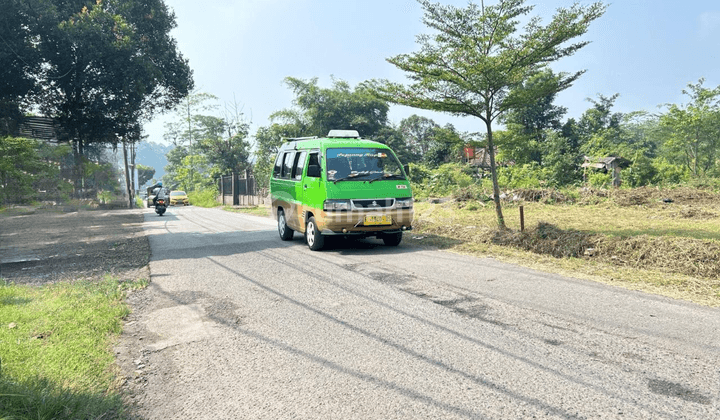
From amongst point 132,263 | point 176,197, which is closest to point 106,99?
point 132,263

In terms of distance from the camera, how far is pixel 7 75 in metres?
14.2

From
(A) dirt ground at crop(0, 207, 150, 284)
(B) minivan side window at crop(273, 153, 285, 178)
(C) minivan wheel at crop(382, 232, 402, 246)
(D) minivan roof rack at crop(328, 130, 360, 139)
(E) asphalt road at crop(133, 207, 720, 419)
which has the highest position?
(D) minivan roof rack at crop(328, 130, 360, 139)

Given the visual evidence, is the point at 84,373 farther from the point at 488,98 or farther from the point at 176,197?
the point at 176,197

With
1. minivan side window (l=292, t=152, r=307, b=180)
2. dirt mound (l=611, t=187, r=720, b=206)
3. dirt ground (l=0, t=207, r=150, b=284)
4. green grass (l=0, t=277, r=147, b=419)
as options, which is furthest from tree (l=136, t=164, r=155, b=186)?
green grass (l=0, t=277, r=147, b=419)

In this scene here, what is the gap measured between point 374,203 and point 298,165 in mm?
2227

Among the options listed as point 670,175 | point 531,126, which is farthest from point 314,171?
point 531,126

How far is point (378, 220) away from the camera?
819cm

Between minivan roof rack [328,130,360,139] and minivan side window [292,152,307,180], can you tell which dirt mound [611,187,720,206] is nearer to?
minivan roof rack [328,130,360,139]

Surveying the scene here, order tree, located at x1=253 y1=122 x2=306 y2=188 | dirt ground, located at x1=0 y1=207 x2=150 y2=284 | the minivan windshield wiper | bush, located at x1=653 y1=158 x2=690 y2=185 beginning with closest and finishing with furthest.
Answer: dirt ground, located at x1=0 y1=207 x2=150 y2=284 < the minivan windshield wiper < bush, located at x1=653 y1=158 x2=690 y2=185 < tree, located at x1=253 y1=122 x2=306 y2=188

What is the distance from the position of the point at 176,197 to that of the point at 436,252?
40380mm

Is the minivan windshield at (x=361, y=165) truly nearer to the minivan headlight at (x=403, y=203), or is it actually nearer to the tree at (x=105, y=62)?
the minivan headlight at (x=403, y=203)

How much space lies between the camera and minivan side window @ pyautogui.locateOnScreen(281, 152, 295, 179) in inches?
396

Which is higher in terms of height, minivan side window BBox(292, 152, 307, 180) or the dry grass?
minivan side window BBox(292, 152, 307, 180)

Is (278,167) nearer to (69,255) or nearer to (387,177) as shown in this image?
(387,177)
